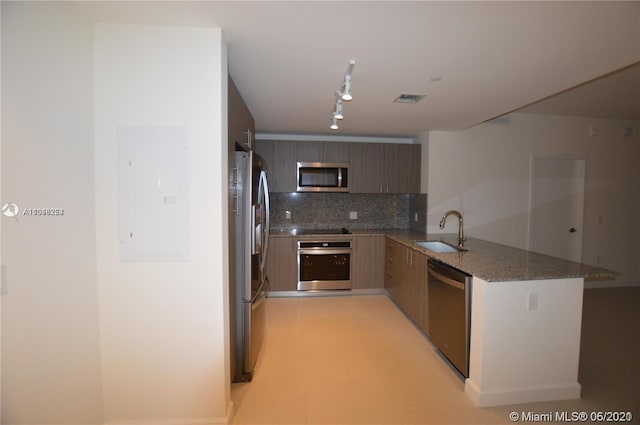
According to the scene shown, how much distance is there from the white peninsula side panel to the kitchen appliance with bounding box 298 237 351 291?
Result: 6.99ft

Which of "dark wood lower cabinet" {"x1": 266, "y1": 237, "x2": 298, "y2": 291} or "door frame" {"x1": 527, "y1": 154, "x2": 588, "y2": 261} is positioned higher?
"door frame" {"x1": 527, "y1": 154, "x2": 588, "y2": 261}

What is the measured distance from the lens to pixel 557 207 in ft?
13.1

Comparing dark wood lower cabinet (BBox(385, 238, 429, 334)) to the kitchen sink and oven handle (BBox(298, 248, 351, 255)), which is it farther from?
oven handle (BBox(298, 248, 351, 255))

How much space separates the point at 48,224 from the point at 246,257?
108 centimetres

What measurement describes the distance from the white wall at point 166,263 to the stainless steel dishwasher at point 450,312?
1.70 metres

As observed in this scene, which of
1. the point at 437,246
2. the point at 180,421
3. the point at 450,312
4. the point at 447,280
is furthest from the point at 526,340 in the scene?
the point at 180,421

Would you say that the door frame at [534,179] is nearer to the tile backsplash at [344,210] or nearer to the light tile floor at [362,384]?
the tile backsplash at [344,210]

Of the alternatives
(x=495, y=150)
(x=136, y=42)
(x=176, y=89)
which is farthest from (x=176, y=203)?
(x=495, y=150)

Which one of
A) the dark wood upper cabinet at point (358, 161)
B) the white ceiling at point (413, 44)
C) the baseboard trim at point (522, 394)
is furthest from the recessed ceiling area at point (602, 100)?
the baseboard trim at point (522, 394)

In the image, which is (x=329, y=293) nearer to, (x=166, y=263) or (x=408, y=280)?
(x=408, y=280)

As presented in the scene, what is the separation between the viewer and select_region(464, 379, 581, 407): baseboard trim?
185 cm

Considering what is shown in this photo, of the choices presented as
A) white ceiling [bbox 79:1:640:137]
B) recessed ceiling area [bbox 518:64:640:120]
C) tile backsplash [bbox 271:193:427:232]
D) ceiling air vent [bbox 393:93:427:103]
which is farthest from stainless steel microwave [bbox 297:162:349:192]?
recessed ceiling area [bbox 518:64:640:120]

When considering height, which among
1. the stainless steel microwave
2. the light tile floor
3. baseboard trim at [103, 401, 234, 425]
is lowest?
the light tile floor

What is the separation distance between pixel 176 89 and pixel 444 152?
3496mm
